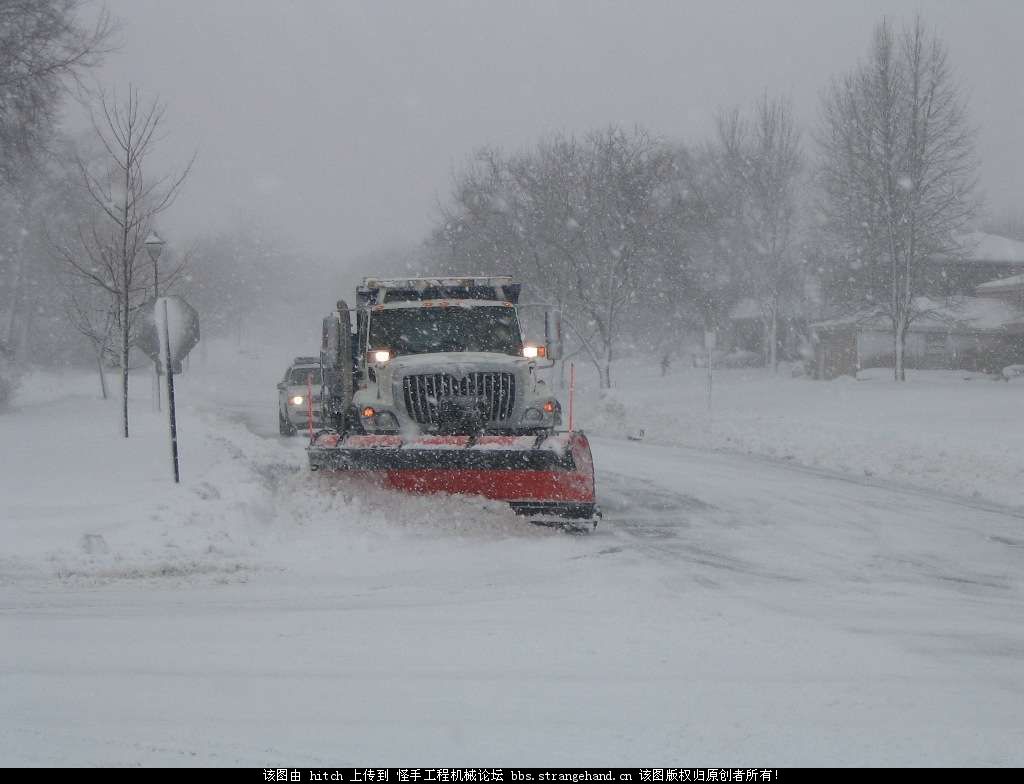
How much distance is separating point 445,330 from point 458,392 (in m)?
1.53

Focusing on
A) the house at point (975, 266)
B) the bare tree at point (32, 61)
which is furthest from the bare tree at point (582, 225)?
the bare tree at point (32, 61)

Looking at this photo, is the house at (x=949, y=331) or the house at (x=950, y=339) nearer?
the house at (x=949, y=331)

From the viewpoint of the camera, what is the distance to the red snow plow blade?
29.5 ft

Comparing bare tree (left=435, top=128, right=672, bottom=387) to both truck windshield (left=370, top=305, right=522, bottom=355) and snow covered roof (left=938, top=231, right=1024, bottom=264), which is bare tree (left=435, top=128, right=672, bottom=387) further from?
truck windshield (left=370, top=305, right=522, bottom=355)

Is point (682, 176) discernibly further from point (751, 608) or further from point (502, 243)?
point (751, 608)

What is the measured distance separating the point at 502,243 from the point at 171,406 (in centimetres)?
2972

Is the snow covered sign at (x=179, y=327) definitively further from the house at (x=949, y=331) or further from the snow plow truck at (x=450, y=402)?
the house at (x=949, y=331)

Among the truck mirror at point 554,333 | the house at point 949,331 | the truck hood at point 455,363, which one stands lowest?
the truck hood at point 455,363

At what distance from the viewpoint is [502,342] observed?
11609 millimetres

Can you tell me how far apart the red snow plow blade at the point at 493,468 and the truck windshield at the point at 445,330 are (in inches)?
90.3

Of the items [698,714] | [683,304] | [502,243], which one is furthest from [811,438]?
[683,304]

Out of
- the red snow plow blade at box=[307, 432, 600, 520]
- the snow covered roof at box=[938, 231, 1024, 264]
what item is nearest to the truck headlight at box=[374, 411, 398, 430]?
the red snow plow blade at box=[307, 432, 600, 520]

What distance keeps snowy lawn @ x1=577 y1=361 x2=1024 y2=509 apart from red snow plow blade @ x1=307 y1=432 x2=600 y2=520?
628 cm

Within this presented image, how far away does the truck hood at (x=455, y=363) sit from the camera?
10.2 m
